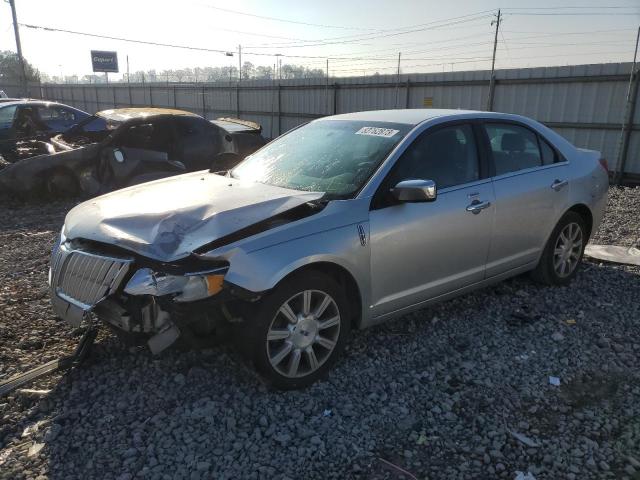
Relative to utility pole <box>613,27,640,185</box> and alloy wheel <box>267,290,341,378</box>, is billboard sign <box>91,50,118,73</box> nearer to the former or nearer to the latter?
utility pole <box>613,27,640,185</box>

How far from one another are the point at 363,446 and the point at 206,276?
1.25 metres

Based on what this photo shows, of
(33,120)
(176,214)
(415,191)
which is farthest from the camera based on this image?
(33,120)

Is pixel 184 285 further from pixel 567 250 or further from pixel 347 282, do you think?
pixel 567 250

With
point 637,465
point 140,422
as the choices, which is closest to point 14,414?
point 140,422

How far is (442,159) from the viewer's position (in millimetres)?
3994

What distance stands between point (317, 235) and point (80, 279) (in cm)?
149

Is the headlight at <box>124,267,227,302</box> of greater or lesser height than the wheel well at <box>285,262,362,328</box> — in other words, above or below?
above

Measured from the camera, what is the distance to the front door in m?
3.53

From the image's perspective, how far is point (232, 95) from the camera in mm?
23781

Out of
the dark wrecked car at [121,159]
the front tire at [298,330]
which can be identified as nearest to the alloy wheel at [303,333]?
the front tire at [298,330]

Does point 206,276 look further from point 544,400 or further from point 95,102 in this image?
point 95,102

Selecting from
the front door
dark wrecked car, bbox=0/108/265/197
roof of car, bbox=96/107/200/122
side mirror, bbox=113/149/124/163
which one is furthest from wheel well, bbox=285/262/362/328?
roof of car, bbox=96/107/200/122

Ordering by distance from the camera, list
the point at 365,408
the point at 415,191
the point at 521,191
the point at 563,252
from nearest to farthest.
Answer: the point at 365,408
the point at 415,191
the point at 521,191
the point at 563,252

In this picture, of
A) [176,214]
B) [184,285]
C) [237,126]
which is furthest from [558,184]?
[237,126]
